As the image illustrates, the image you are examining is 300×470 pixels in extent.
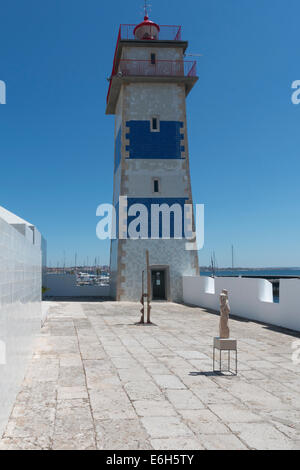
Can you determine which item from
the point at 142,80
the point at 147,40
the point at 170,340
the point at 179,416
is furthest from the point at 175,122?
the point at 179,416

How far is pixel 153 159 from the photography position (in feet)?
70.8

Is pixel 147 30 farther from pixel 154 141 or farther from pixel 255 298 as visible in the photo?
pixel 255 298

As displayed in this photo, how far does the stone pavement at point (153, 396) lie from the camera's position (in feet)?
13.3

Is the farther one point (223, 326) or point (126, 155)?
point (126, 155)

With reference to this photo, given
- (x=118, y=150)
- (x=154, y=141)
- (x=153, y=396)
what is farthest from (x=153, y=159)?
(x=153, y=396)

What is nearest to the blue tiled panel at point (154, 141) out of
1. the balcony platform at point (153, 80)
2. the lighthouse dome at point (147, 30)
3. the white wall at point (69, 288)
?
the balcony platform at point (153, 80)

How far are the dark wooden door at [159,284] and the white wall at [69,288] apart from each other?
430 centimetres

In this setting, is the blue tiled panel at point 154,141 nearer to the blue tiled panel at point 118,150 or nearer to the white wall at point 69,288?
the blue tiled panel at point 118,150

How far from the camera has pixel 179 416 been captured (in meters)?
4.68

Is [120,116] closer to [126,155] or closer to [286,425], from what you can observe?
[126,155]

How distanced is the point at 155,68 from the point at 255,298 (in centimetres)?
1399
